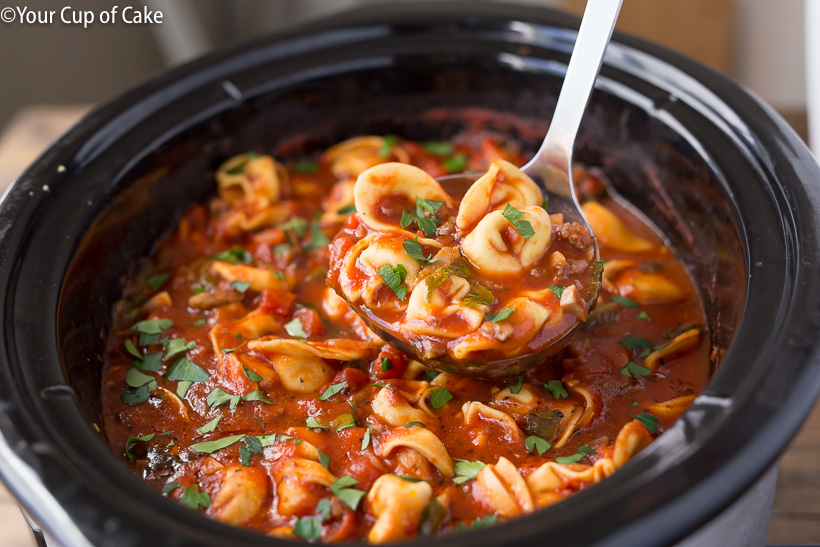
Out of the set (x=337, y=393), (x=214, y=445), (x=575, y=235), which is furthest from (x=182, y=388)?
(x=575, y=235)

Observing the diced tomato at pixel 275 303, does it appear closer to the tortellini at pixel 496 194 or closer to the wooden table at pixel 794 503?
the tortellini at pixel 496 194

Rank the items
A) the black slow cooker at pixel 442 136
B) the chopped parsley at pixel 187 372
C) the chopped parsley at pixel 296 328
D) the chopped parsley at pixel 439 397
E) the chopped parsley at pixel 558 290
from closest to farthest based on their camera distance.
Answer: the black slow cooker at pixel 442 136, the chopped parsley at pixel 558 290, the chopped parsley at pixel 439 397, the chopped parsley at pixel 187 372, the chopped parsley at pixel 296 328

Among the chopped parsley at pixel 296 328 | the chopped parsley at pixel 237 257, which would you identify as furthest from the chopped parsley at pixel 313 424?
the chopped parsley at pixel 237 257

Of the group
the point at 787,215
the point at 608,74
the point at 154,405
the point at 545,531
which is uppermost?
the point at 608,74

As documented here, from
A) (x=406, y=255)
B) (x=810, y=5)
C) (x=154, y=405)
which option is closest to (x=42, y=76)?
(x=154, y=405)

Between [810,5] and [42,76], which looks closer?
[810,5]

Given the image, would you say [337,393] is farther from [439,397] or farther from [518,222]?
[518,222]

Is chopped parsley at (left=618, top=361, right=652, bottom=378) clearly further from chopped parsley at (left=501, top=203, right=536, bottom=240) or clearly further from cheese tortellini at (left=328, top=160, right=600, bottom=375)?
chopped parsley at (left=501, top=203, right=536, bottom=240)

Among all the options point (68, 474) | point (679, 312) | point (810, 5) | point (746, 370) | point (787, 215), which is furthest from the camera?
point (810, 5)

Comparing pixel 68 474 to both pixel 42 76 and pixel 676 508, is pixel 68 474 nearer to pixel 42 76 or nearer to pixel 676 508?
pixel 676 508
